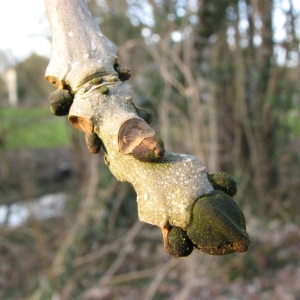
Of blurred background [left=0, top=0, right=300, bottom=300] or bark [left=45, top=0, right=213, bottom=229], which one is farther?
blurred background [left=0, top=0, right=300, bottom=300]

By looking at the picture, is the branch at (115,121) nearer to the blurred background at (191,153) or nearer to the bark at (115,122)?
the bark at (115,122)

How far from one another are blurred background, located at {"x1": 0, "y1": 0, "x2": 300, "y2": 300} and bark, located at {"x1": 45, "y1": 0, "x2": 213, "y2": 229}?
2.74 meters

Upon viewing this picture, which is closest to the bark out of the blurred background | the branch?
the branch

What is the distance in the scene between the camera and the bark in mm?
421

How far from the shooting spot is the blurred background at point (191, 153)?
12.1 feet

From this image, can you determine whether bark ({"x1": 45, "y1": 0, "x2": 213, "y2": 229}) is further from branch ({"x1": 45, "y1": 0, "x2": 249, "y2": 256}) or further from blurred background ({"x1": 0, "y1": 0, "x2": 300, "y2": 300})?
blurred background ({"x1": 0, "y1": 0, "x2": 300, "y2": 300})

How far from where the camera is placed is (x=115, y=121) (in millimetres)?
446

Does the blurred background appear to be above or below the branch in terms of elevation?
below

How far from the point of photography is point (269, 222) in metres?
4.76

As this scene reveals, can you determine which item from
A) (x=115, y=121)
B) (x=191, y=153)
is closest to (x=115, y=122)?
(x=115, y=121)

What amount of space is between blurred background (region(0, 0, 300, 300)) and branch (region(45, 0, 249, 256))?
108 inches

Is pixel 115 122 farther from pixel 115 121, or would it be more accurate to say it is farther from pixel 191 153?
pixel 191 153

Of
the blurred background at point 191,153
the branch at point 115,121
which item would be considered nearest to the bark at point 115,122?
the branch at point 115,121

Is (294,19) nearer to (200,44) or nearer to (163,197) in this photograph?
(200,44)
